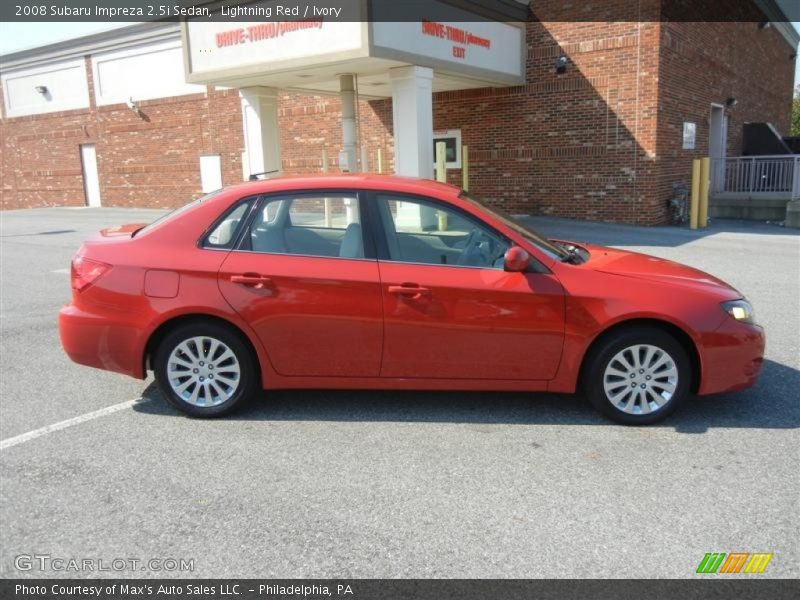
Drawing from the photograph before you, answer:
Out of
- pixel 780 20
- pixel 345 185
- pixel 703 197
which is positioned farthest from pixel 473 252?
pixel 780 20

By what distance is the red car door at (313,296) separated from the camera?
14.5 ft

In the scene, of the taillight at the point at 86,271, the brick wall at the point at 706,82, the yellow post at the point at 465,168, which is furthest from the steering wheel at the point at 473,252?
the brick wall at the point at 706,82

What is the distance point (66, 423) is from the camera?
182 inches

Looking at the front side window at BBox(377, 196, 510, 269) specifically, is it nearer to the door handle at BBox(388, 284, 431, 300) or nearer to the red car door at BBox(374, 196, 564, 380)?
the red car door at BBox(374, 196, 564, 380)

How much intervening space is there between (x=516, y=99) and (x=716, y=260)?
737cm

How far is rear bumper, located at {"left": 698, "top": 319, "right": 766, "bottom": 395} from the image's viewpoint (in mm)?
4348

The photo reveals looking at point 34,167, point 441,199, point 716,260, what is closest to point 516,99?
point 716,260

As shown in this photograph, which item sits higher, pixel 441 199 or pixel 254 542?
pixel 441 199

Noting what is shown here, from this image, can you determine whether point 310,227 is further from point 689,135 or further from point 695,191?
point 689,135

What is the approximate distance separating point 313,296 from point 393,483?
1340mm

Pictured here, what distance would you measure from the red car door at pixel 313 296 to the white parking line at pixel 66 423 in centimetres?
125

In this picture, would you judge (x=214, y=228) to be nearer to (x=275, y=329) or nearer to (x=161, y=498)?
(x=275, y=329)

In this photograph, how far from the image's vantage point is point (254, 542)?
3160 millimetres

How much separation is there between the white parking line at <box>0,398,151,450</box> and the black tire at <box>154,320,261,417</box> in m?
0.52
